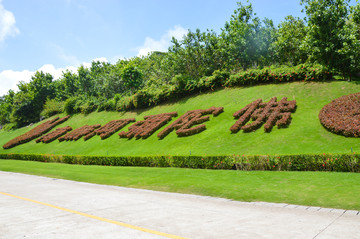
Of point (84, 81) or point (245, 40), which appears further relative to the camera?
point (84, 81)

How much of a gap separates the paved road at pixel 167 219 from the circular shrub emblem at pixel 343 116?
11842mm

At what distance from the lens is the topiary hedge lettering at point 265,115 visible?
21478 mm

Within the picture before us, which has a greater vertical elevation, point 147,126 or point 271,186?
point 147,126

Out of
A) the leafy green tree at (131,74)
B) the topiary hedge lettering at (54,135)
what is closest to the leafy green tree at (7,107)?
the topiary hedge lettering at (54,135)

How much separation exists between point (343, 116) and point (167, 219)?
55.7ft

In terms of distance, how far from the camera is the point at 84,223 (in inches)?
261

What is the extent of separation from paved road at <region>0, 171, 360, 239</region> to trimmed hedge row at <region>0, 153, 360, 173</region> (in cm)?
629

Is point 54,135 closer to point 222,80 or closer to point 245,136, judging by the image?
point 222,80

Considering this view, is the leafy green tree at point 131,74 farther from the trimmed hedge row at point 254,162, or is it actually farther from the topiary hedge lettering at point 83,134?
the trimmed hedge row at point 254,162

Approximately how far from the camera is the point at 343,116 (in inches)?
730

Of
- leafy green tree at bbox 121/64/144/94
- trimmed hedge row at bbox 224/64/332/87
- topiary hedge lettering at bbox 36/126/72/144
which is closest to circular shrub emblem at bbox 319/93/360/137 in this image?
trimmed hedge row at bbox 224/64/332/87

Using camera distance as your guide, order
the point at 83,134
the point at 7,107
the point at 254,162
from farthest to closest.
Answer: the point at 7,107
the point at 83,134
the point at 254,162

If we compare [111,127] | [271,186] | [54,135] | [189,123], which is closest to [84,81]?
[54,135]

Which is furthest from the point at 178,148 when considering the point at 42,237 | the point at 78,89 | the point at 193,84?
the point at 78,89
